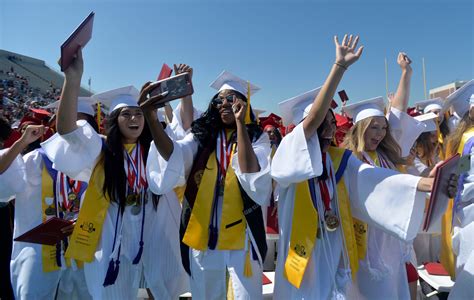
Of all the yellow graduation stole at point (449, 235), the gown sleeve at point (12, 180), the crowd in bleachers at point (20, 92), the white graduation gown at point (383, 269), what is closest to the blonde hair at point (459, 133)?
the yellow graduation stole at point (449, 235)

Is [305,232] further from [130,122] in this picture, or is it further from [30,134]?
[30,134]

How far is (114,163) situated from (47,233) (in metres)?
0.74

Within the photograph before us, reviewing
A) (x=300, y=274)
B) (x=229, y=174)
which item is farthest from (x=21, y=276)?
(x=300, y=274)

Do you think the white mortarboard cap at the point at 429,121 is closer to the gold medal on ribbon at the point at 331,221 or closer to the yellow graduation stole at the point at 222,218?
the gold medal on ribbon at the point at 331,221

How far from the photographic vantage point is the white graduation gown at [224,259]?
100 inches

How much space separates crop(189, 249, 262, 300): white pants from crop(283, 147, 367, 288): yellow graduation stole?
230 mm

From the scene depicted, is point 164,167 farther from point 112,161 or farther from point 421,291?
point 421,291

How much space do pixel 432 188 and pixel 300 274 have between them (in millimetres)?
923

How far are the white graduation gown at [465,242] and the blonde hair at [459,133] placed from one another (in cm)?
28

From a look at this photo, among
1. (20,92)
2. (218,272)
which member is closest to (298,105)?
(218,272)

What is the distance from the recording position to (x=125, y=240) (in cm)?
283

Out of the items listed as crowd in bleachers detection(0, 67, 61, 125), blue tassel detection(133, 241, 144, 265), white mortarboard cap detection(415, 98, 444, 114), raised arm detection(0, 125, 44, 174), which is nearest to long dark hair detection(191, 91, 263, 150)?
blue tassel detection(133, 241, 144, 265)

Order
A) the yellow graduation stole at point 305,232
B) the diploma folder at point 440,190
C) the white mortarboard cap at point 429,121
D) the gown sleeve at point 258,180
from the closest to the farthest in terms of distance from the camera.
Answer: the diploma folder at point 440,190, the yellow graduation stole at point 305,232, the gown sleeve at point 258,180, the white mortarboard cap at point 429,121

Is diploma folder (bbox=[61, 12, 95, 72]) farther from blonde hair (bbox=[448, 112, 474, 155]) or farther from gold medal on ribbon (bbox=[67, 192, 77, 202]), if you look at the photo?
blonde hair (bbox=[448, 112, 474, 155])
